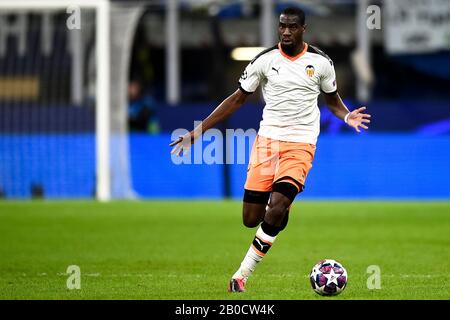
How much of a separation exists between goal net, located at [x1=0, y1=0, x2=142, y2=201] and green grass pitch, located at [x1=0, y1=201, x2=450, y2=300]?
139 cm

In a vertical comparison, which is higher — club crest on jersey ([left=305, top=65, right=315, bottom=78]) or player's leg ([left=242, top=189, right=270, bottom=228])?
club crest on jersey ([left=305, top=65, right=315, bottom=78])

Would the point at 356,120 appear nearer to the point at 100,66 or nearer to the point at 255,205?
the point at 255,205

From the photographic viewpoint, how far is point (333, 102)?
1137 cm

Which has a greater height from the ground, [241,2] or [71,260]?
[241,2]

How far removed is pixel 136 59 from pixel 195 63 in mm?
1591

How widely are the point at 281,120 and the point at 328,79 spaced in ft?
2.01

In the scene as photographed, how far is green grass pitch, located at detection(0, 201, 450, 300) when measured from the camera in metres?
11.0

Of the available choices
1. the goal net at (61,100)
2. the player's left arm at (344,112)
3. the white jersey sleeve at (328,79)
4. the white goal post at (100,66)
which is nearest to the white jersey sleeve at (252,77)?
the white jersey sleeve at (328,79)

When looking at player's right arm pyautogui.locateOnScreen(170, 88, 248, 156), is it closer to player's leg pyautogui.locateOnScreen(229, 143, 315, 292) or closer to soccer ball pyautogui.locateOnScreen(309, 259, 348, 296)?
player's leg pyautogui.locateOnScreen(229, 143, 315, 292)

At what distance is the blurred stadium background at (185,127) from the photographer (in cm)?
1655

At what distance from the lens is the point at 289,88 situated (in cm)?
1092

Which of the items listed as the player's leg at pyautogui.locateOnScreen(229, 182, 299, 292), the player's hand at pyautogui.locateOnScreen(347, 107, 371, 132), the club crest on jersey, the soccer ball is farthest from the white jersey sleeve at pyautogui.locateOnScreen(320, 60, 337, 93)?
the soccer ball

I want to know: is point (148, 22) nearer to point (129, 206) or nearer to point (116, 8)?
point (116, 8)
